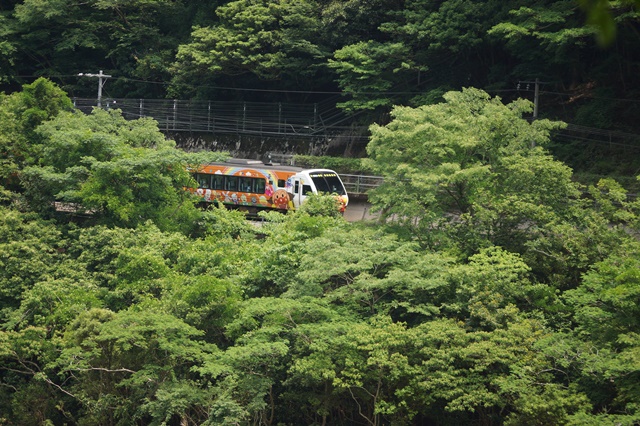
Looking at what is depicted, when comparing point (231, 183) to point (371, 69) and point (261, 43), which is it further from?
point (261, 43)

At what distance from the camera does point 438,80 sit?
31953 mm

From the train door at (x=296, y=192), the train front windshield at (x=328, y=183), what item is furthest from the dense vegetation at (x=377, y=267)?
the train door at (x=296, y=192)

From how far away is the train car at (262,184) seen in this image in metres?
28.8

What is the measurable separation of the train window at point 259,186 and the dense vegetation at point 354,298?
572cm

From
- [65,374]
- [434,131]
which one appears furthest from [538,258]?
[65,374]

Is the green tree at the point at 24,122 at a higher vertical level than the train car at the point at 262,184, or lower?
higher

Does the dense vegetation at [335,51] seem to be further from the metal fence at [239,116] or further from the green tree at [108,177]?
the green tree at [108,177]

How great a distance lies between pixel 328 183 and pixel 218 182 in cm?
520

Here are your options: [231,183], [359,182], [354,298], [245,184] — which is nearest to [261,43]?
[231,183]

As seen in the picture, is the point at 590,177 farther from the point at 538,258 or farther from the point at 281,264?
the point at 281,264

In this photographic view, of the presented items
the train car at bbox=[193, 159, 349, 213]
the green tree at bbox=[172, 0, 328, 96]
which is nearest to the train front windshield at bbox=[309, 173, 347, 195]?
the train car at bbox=[193, 159, 349, 213]

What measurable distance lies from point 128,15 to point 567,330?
33635 mm

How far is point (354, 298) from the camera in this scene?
18.4m

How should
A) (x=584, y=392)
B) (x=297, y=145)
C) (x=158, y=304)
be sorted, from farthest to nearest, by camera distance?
(x=297, y=145) → (x=158, y=304) → (x=584, y=392)
